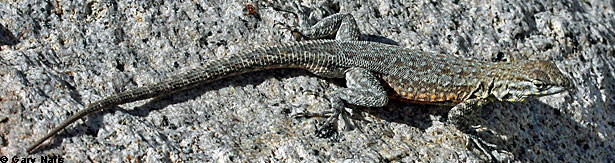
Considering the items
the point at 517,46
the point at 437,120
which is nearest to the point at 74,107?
the point at 437,120

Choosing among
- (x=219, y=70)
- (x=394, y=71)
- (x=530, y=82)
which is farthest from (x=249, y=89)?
(x=530, y=82)

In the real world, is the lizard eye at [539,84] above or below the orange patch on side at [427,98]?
above

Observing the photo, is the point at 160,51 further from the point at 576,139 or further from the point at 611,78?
the point at 611,78

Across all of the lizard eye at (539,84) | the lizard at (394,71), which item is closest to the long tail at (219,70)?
the lizard at (394,71)

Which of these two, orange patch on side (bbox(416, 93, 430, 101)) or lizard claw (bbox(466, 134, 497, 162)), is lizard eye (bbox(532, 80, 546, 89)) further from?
orange patch on side (bbox(416, 93, 430, 101))

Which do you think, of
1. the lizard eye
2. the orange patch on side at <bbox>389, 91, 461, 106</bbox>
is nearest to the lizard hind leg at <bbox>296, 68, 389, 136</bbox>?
the orange patch on side at <bbox>389, 91, 461, 106</bbox>

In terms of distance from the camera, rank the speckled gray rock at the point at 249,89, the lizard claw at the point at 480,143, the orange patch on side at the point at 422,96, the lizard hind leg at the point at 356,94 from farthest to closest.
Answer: the orange patch on side at the point at 422,96
the lizard claw at the point at 480,143
the lizard hind leg at the point at 356,94
the speckled gray rock at the point at 249,89

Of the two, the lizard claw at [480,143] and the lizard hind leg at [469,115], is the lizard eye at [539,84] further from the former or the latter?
the lizard claw at [480,143]
